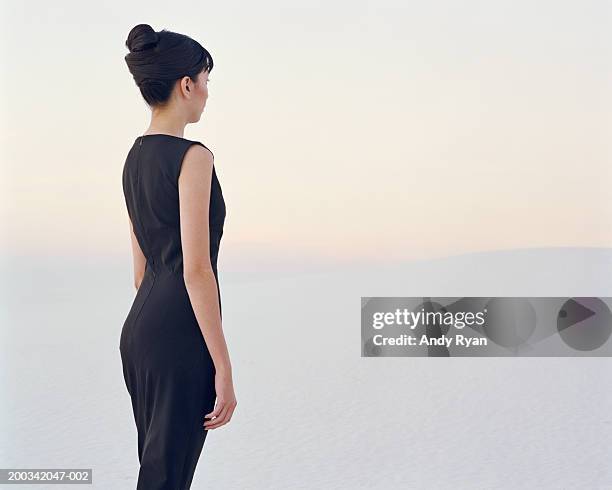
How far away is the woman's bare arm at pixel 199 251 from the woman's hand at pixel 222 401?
0.02m

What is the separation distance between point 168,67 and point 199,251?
1.10 feet

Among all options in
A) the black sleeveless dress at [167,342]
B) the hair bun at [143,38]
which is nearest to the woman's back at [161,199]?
the black sleeveless dress at [167,342]

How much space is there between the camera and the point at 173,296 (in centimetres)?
145

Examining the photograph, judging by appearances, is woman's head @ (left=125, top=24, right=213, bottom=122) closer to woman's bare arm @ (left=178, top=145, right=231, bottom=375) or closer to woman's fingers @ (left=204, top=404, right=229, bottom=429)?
woman's bare arm @ (left=178, top=145, right=231, bottom=375)

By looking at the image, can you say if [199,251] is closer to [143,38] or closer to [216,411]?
[216,411]

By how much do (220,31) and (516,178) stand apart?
131 cm

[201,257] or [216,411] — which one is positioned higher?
[201,257]

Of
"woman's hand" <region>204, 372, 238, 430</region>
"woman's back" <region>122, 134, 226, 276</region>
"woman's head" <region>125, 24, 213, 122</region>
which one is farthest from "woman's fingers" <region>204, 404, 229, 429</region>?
"woman's head" <region>125, 24, 213, 122</region>

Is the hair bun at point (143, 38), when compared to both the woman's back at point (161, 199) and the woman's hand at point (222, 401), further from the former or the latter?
the woman's hand at point (222, 401)

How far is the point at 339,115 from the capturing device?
328 centimetres

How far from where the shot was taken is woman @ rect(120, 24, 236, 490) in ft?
4.63

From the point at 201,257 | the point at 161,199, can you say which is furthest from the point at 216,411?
the point at 161,199

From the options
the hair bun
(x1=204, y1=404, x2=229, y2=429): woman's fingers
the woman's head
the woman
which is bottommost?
(x1=204, y1=404, x2=229, y2=429): woman's fingers

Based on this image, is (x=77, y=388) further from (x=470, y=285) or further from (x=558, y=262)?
(x=558, y=262)
